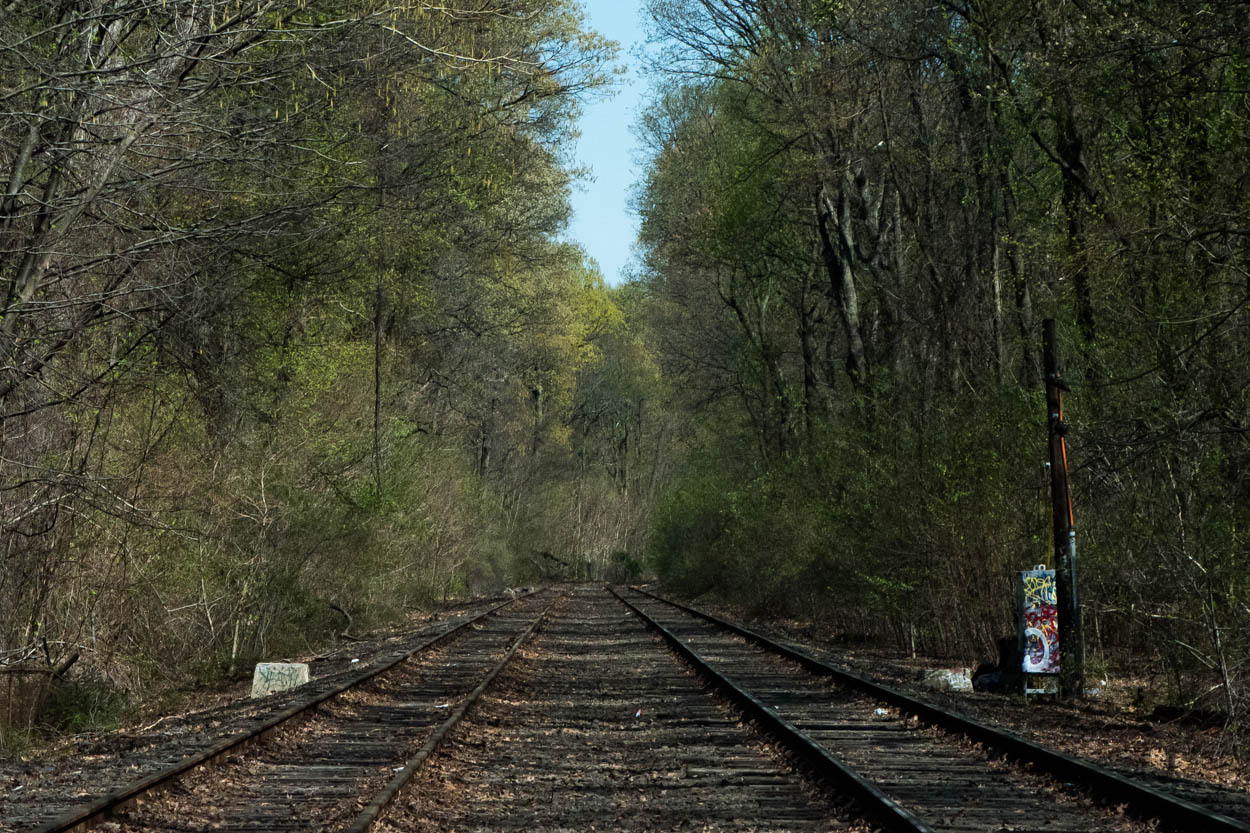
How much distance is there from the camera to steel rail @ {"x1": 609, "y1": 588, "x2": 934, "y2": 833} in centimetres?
743

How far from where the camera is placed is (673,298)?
141 ft

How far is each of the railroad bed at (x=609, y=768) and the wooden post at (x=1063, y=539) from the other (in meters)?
2.16

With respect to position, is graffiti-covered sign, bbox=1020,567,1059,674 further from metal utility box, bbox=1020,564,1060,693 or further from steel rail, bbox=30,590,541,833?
steel rail, bbox=30,590,541,833

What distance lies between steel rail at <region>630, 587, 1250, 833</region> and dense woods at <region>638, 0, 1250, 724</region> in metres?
1.94

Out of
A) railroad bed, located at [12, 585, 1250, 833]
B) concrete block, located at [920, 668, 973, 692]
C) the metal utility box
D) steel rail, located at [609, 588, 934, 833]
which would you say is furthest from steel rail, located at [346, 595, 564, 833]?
the metal utility box

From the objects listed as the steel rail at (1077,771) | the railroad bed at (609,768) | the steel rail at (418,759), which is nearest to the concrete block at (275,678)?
the railroad bed at (609,768)

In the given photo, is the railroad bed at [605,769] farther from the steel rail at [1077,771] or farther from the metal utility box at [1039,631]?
the metal utility box at [1039,631]

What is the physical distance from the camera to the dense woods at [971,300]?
39.7 ft

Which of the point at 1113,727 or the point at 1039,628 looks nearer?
the point at 1113,727

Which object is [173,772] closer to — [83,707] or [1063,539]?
[83,707]

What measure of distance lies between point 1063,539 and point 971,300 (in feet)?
30.6

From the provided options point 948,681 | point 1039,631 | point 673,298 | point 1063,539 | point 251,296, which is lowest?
point 948,681

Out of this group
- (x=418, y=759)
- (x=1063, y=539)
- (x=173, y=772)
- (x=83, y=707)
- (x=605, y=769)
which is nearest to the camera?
(x=173, y=772)

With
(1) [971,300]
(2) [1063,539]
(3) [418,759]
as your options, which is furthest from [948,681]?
(1) [971,300]
